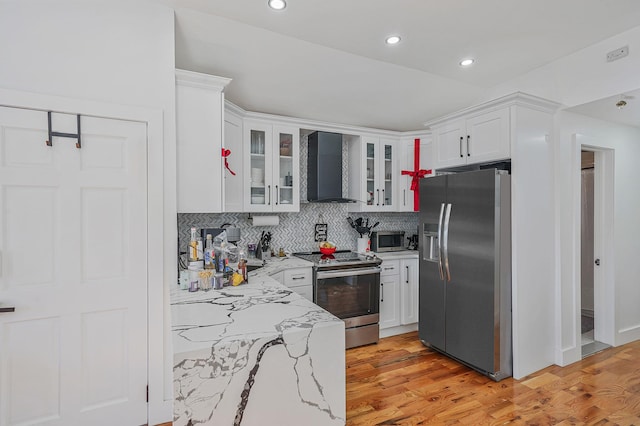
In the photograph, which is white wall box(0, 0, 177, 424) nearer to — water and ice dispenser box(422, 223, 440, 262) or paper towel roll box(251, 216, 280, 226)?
paper towel roll box(251, 216, 280, 226)

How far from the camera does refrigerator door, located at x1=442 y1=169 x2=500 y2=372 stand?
8.80 ft

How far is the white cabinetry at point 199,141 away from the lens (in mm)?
2260

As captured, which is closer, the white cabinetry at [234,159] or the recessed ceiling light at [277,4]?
the recessed ceiling light at [277,4]

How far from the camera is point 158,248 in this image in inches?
83.3

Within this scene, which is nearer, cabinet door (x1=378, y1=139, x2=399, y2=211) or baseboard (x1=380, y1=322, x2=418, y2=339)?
baseboard (x1=380, y1=322, x2=418, y2=339)

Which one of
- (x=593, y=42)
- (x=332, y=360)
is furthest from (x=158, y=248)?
(x=593, y=42)

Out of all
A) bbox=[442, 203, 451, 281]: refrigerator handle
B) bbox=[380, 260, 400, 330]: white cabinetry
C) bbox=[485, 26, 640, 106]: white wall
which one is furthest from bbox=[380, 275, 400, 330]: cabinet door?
bbox=[485, 26, 640, 106]: white wall

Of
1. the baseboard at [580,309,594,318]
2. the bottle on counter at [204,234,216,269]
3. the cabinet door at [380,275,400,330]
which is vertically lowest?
the baseboard at [580,309,594,318]

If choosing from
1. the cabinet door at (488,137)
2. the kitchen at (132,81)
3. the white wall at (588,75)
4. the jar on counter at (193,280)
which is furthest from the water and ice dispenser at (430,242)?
the jar on counter at (193,280)

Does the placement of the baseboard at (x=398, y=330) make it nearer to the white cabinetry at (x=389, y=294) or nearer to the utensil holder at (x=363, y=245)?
the white cabinetry at (x=389, y=294)

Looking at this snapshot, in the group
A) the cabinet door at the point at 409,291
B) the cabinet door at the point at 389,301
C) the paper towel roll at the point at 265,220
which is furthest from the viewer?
the cabinet door at the point at 409,291

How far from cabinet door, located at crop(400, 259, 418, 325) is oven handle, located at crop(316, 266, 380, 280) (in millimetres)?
492

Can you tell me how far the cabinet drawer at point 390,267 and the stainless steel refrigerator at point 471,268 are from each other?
1.75 feet

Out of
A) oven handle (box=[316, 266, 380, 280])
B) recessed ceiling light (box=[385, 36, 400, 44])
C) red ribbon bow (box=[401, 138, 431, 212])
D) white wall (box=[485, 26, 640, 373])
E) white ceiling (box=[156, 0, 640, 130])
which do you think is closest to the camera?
white ceiling (box=[156, 0, 640, 130])
